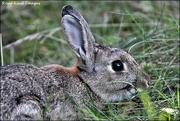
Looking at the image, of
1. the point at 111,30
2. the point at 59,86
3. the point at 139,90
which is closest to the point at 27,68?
the point at 59,86

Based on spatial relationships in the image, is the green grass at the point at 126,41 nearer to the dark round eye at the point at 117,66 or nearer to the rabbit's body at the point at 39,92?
the rabbit's body at the point at 39,92

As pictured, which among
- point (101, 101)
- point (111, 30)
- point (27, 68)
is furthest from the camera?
point (111, 30)

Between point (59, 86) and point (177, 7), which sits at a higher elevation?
point (177, 7)

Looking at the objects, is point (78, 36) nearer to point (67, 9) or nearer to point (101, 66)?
point (67, 9)

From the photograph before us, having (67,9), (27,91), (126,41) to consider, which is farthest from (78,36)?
(126,41)

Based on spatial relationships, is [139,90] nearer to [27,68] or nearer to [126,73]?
[126,73]

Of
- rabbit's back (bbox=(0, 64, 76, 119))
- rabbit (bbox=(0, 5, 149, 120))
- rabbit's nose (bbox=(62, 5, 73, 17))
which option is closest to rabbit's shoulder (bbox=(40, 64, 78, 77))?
rabbit (bbox=(0, 5, 149, 120))

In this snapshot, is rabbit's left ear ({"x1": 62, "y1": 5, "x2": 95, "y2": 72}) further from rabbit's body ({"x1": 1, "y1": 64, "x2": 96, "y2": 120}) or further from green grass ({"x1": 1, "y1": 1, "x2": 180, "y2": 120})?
green grass ({"x1": 1, "y1": 1, "x2": 180, "y2": 120})
